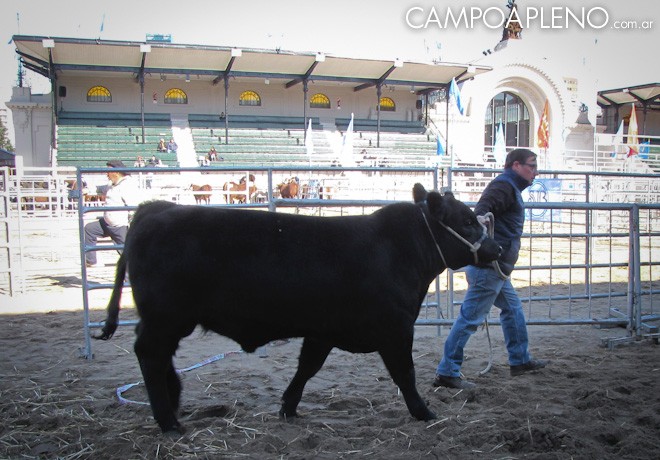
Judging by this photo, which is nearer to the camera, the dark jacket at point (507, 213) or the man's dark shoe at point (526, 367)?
the dark jacket at point (507, 213)

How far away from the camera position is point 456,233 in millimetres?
4012

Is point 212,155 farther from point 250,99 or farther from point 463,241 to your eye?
point 463,241

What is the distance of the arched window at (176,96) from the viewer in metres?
33.9

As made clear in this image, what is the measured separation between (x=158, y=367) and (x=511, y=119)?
41613mm

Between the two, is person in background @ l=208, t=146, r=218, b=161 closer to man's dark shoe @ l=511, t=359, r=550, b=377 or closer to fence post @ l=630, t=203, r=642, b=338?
fence post @ l=630, t=203, r=642, b=338

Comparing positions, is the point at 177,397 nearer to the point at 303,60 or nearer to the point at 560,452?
the point at 560,452

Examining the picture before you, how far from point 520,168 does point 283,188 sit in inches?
517

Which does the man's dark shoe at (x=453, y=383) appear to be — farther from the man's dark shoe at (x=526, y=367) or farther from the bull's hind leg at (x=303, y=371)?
the bull's hind leg at (x=303, y=371)

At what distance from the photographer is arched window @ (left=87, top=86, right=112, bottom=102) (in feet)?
106

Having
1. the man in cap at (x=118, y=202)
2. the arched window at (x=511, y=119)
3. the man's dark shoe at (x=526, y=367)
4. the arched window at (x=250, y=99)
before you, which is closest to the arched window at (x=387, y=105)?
the arched window at (x=511, y=119)

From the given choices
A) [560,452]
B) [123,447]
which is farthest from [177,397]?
[560,452]

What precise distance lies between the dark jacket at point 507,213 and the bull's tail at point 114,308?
8.52 ft

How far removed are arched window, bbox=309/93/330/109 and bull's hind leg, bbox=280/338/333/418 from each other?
3355 cm

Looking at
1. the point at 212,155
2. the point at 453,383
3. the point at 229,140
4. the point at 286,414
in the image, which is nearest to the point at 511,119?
the point at 229,140
